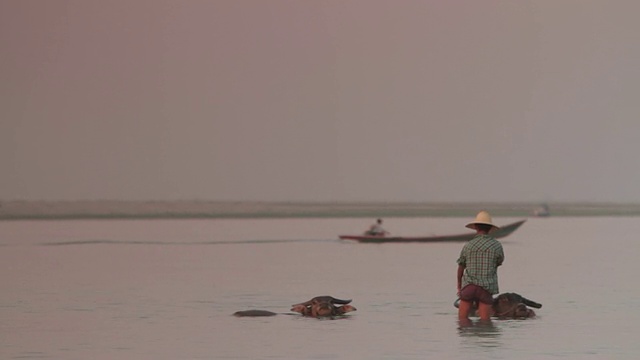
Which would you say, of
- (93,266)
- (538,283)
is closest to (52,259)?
(93,266)

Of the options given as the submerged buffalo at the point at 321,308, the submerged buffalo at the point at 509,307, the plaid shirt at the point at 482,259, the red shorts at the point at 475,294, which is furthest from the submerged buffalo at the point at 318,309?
the plaid shirt at the point at 482,259

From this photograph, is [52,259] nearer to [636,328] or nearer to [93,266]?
[93,266]

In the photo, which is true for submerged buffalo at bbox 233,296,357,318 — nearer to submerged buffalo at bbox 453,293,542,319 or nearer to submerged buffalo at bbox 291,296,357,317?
submerged buffalo at bbox 291,296,357,317

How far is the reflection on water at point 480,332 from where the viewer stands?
526 inches

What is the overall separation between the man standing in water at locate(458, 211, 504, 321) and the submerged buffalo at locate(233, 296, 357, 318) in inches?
81.3

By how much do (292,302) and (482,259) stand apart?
5112mm

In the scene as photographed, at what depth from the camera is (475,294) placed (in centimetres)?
1434

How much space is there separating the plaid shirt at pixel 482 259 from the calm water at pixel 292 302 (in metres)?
0.49

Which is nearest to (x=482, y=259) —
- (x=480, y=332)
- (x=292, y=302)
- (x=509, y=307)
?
(x=480, y=332)

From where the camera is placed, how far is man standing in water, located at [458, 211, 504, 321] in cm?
1383

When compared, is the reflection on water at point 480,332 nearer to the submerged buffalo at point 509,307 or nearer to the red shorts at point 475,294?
the red shorts at point 475,294

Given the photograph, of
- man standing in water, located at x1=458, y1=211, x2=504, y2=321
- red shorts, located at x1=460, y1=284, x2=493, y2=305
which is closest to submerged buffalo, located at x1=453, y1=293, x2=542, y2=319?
red shorts, located at x1=460, y1=284, x2=493, y2=305

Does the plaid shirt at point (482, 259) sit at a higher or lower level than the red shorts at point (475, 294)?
higher

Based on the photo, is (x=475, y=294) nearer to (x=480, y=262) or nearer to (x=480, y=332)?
(x=480, y=332)
